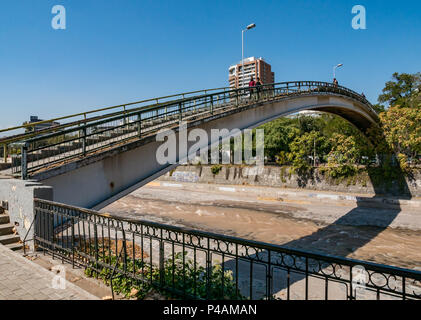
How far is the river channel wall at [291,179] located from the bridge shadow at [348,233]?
0.09 m

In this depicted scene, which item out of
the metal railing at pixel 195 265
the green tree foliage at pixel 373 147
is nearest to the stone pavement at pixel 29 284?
the metal railing at pixel 195 265

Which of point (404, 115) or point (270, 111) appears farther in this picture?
point (404, 115)

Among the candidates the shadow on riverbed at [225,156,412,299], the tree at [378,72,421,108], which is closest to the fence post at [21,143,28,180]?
the shadow on riverbed at [225,156,412,299]

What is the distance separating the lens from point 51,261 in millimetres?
5922

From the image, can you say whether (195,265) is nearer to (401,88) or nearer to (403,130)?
(403,130)

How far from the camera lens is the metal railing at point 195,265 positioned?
315cm

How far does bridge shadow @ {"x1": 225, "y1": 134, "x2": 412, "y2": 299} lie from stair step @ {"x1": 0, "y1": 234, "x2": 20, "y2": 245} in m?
6.17

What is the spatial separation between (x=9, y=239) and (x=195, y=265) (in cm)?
540

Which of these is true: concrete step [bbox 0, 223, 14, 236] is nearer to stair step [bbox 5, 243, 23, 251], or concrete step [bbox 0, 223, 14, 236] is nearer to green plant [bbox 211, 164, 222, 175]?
stair step [bbox 5, 243, 23, 251]

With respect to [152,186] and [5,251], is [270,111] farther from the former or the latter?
[152,186]

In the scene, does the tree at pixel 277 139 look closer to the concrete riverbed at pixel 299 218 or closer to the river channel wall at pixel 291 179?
the river channel wall at pixel 291 179

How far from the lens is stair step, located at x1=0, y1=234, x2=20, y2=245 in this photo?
675cm
